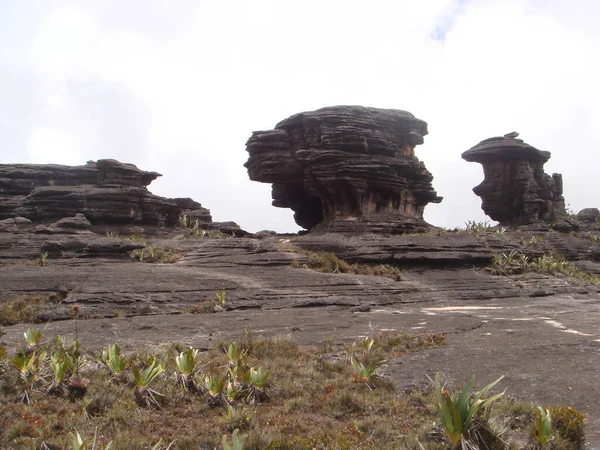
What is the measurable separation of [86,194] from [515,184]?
34435 mm

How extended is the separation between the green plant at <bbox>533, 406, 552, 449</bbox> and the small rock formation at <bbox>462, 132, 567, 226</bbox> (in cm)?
3732

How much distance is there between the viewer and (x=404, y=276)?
24.9 meters

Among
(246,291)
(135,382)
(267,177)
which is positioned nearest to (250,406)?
(135,382)

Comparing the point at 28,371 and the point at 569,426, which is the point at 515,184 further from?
the point at 28,371

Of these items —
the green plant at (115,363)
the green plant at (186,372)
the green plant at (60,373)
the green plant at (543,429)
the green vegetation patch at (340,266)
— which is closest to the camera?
the green plant at (543,429)

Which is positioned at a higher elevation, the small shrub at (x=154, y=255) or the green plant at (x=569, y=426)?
the small shrub at (x=154, y=255)

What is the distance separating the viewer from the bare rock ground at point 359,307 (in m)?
10.6

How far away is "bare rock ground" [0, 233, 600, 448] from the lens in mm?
10617

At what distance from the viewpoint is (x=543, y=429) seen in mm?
6449

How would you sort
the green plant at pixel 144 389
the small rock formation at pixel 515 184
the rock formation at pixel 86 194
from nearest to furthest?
the green plant at pixel 144 389, the rock formation at pixel 86 194, the small rock formation at pixel 515 184

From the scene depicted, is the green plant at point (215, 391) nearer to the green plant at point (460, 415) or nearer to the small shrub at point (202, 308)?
the green plant at point (460, 415)

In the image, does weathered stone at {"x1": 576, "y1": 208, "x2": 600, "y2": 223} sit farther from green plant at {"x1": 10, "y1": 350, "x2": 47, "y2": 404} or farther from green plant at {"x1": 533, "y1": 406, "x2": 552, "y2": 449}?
green plant at {"x1": 10, "y1": 350, "x2": 47, "y2": 404}

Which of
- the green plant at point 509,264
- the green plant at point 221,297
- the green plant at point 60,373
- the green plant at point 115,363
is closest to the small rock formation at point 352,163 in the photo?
the green plant at point 509,264

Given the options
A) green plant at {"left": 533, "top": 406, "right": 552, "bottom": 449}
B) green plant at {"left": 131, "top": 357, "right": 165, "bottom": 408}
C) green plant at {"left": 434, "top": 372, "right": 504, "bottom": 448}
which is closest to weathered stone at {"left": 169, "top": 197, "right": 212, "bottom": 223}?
green plant at {"left": 131, "top": 357, "right": 165, "bottom": 408}
